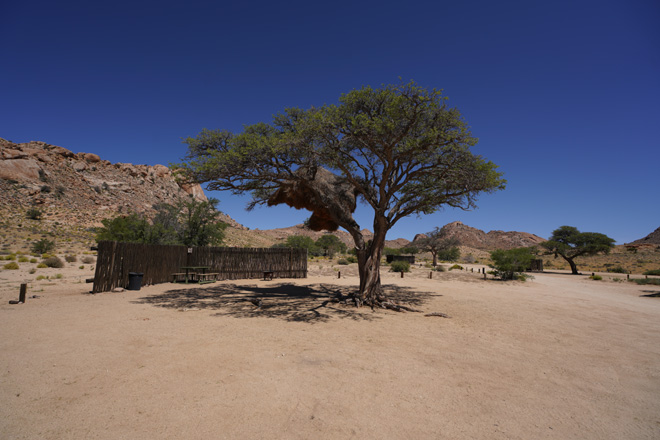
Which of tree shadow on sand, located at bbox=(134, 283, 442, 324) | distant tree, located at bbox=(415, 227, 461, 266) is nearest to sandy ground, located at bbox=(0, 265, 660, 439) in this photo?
tree shadow on sand, located at bbox=(134, 283, 442, 324)

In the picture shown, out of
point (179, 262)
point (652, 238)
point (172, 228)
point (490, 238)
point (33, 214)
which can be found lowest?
point (179, 262)

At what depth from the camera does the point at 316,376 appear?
4.56m

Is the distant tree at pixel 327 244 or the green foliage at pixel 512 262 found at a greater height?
the distant tree at pixel 327 244

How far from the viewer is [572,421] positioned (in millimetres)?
3523

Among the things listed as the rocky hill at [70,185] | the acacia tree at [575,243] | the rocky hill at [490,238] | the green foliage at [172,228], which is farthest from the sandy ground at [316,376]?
the rocky hill at [490,238]

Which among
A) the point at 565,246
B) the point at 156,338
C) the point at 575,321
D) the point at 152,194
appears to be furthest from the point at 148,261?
the point at 152,194

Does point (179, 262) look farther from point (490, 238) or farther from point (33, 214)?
point (490, 238)

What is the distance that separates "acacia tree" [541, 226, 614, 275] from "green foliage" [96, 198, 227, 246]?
4164 cm

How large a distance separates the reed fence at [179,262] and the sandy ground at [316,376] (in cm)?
362

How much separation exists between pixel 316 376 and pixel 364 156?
906 centimetres

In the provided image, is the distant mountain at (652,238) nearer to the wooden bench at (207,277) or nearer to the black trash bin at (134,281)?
the wooden bench at (207,277)

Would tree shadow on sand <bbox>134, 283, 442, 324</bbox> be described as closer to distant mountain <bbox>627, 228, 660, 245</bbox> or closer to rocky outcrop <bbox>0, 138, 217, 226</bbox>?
rocky outcrop <bbox>0, 138, 217, 226</bbox>

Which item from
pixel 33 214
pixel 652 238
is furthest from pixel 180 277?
pixel 652 238

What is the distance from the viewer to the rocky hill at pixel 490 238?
123 metres
